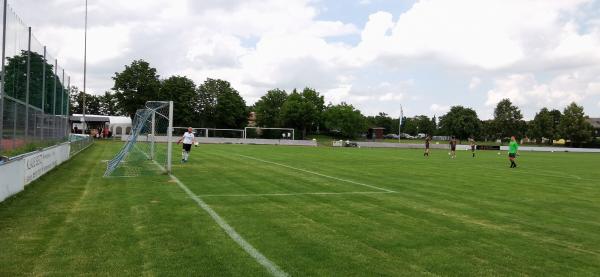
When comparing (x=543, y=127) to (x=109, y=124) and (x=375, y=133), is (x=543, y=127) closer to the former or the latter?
(x=375, y=133)

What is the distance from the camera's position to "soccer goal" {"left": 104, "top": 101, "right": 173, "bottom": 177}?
16625 millimetres

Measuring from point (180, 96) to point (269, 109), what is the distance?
25.1 m

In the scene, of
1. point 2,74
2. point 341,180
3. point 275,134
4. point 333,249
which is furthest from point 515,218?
point 275,134

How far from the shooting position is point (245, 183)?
1455 cm

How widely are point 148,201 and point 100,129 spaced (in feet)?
179

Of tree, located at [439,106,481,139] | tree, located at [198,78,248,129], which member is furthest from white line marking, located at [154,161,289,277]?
tree, located at [439,106,481,139]

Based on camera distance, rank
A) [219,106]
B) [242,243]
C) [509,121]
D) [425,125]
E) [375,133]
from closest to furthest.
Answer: [242,243], [219,106], [509,121], [375,133], [425,125]

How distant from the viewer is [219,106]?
8819 centimetres

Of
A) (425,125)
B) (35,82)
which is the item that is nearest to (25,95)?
(35,82)

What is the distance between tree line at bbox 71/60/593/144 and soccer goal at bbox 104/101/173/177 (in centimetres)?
5251

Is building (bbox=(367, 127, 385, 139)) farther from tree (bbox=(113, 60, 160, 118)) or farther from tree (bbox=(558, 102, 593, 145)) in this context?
tree (bbox=(113, 60, 160, 118))

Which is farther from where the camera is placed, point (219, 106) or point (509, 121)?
point (509, 121)

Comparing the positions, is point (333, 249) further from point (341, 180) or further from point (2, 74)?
point (341, 180)

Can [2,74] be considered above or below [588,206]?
above
